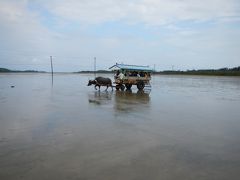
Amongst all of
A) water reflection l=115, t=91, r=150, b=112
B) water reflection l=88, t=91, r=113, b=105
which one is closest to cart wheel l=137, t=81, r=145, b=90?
water reflection l=88, t=91, r=113, b=105

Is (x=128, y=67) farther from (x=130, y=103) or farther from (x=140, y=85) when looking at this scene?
(x=130, y=103)

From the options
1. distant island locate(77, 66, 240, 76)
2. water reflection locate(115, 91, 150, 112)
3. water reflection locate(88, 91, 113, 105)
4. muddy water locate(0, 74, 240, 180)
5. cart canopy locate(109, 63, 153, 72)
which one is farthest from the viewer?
distant island locate(77, 66, 240, 76)

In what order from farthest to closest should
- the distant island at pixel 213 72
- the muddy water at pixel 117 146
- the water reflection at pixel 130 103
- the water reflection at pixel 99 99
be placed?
the distant island at pixel 213 72, the water reflection at pixel 99 99, the water reflection at pixel 130 103, the muddy water at pixel 117 146

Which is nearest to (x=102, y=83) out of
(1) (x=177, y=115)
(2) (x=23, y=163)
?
(1) (x=177, y=115)

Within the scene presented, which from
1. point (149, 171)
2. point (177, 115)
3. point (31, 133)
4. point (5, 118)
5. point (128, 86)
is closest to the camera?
point (149, 171)

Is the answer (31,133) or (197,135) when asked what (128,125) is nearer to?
(197,135)

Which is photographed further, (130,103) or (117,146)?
(130,103)

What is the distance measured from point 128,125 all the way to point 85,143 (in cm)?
285

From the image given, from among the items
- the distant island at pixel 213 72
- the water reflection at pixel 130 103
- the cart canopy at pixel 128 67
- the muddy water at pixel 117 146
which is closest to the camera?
the muddy water at pixel 117 146

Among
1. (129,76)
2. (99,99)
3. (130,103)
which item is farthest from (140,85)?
(130,103)

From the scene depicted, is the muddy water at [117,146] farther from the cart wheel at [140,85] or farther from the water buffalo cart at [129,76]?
the cart wheel at [140,85]

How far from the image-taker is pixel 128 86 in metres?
27.9

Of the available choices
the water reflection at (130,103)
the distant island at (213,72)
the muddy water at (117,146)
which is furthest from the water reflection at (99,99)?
the distant island at (213,72)

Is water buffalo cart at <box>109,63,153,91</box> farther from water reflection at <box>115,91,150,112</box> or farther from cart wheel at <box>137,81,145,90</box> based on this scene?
water reflection at <box>115,91,150,112</box>
